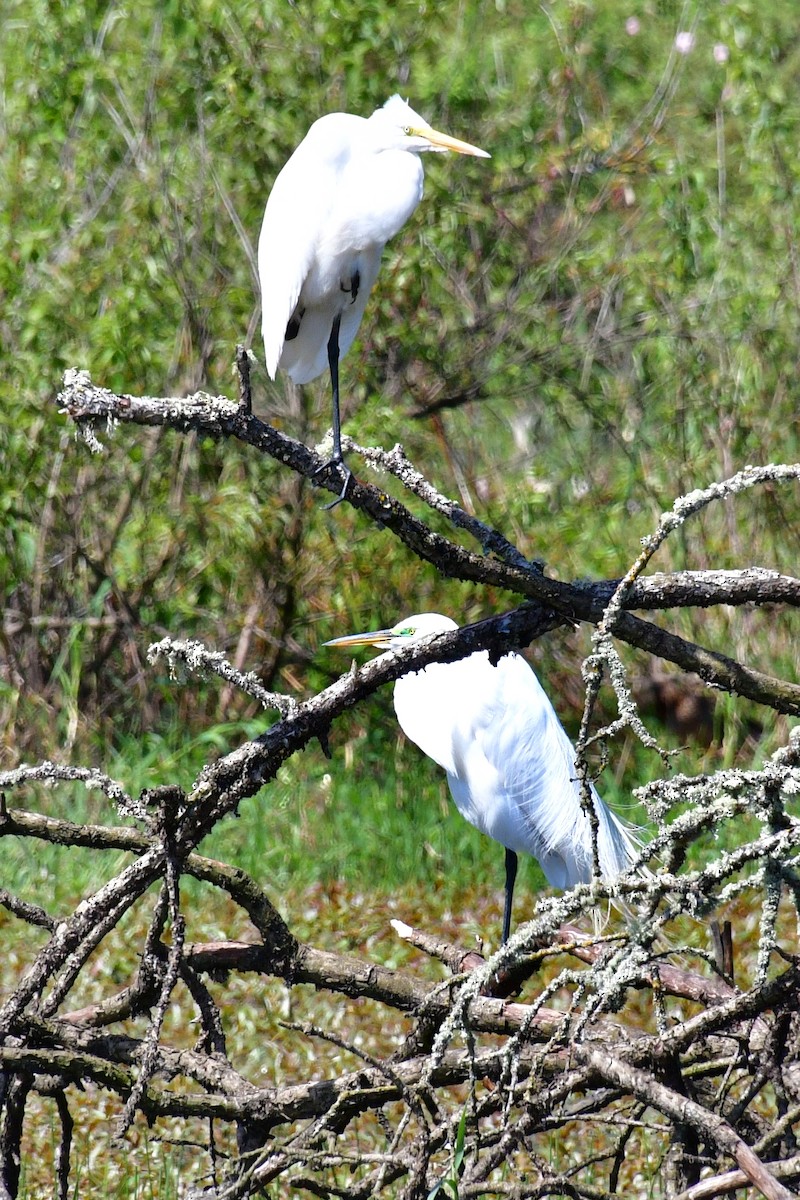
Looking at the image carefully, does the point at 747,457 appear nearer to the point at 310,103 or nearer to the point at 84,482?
the point at 310,103

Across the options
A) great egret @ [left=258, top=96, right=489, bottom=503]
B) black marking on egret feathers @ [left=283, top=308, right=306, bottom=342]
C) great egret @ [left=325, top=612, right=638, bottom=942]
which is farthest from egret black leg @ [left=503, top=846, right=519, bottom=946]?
black marking on egret feathers @ [left=283, top=308, right=306, bottom=342]

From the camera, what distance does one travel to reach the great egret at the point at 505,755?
4.16 metres

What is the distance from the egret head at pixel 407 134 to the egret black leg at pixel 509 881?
1860 millimetres

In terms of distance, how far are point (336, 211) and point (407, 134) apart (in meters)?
0.28

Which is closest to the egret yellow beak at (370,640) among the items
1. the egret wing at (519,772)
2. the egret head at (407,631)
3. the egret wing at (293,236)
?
the egret head at (407,631)

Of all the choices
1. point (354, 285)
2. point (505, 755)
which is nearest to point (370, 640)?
point (505, 755)

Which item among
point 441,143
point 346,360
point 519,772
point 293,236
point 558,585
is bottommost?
point 558,585

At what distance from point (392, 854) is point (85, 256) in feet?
7.77

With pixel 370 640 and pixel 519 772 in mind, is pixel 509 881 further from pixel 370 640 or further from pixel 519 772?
pixel 370 640

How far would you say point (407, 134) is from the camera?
11.5 feet

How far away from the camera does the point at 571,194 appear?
5.50 meters

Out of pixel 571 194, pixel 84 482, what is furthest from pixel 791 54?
pixel 84 482

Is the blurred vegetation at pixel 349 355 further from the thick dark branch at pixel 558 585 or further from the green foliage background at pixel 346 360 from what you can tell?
the thick dark branch at pixel 558 585

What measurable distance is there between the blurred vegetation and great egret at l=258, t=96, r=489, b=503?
152cm
